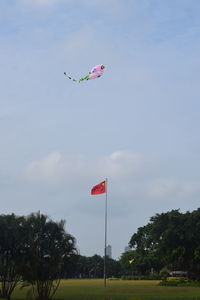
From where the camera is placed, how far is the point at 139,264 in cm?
14100

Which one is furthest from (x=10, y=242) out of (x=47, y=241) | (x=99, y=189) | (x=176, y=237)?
(x=176, y=237)

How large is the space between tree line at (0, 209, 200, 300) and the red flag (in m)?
7.51

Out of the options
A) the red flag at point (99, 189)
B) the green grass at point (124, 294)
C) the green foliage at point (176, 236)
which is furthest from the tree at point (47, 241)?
the green foliage at point (176, 236)

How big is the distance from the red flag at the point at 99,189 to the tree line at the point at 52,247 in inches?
296

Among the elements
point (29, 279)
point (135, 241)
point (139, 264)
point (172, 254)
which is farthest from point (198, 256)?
point (139, 264)

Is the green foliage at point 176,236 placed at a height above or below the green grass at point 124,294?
above

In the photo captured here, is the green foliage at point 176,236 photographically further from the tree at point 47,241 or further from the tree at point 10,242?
the tree at point 10,242

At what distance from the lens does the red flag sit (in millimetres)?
57844

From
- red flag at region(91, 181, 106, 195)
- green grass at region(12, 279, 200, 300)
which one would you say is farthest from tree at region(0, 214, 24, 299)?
red flag at region(91, 181, 106, 195)

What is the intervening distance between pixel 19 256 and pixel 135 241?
51921mm

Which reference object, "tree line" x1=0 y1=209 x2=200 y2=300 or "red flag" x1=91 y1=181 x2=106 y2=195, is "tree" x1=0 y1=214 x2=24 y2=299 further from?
"red flag" x1=91 y1=181 x2=106 y2=195

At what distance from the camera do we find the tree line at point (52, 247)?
3712 centimetres

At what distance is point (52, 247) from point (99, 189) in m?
10.8

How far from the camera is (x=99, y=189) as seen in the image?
58.2 metres
